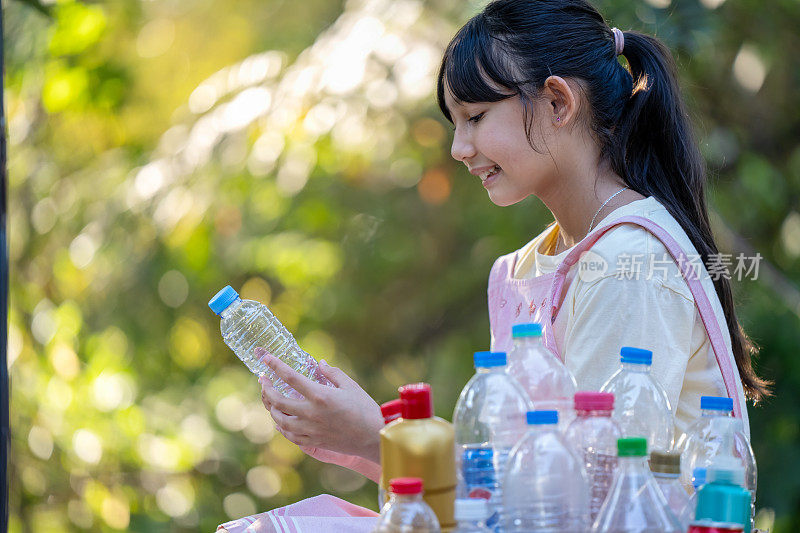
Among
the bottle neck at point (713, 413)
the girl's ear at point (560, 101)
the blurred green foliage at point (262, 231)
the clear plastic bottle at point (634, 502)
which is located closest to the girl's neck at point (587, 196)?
the girl's ear at point (560, 101)

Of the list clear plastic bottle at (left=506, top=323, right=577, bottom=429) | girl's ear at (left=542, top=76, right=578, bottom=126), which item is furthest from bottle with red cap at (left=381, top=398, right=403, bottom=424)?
girl's ear at (left=542, top=76, right=578, bottom=126)

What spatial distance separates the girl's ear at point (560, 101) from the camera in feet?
5.94

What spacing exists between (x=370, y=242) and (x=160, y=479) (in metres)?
1.76

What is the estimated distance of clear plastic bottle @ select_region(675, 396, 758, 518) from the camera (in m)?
1.45

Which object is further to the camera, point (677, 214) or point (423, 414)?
point (677, 214)

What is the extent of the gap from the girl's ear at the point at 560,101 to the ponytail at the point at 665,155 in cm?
14

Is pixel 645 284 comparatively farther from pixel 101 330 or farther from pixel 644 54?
pixel 101 330

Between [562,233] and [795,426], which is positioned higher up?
[562,233]

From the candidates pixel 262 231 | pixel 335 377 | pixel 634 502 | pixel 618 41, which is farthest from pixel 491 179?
pixel 262 231

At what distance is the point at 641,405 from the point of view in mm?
1403

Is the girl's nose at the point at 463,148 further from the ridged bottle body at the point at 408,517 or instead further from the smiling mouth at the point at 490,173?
the ridged bottle body at the point at 408,517

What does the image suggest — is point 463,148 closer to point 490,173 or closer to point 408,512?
point 490,173

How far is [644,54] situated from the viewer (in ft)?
6.56

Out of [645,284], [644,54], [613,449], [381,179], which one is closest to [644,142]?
Answer: [644,54]
